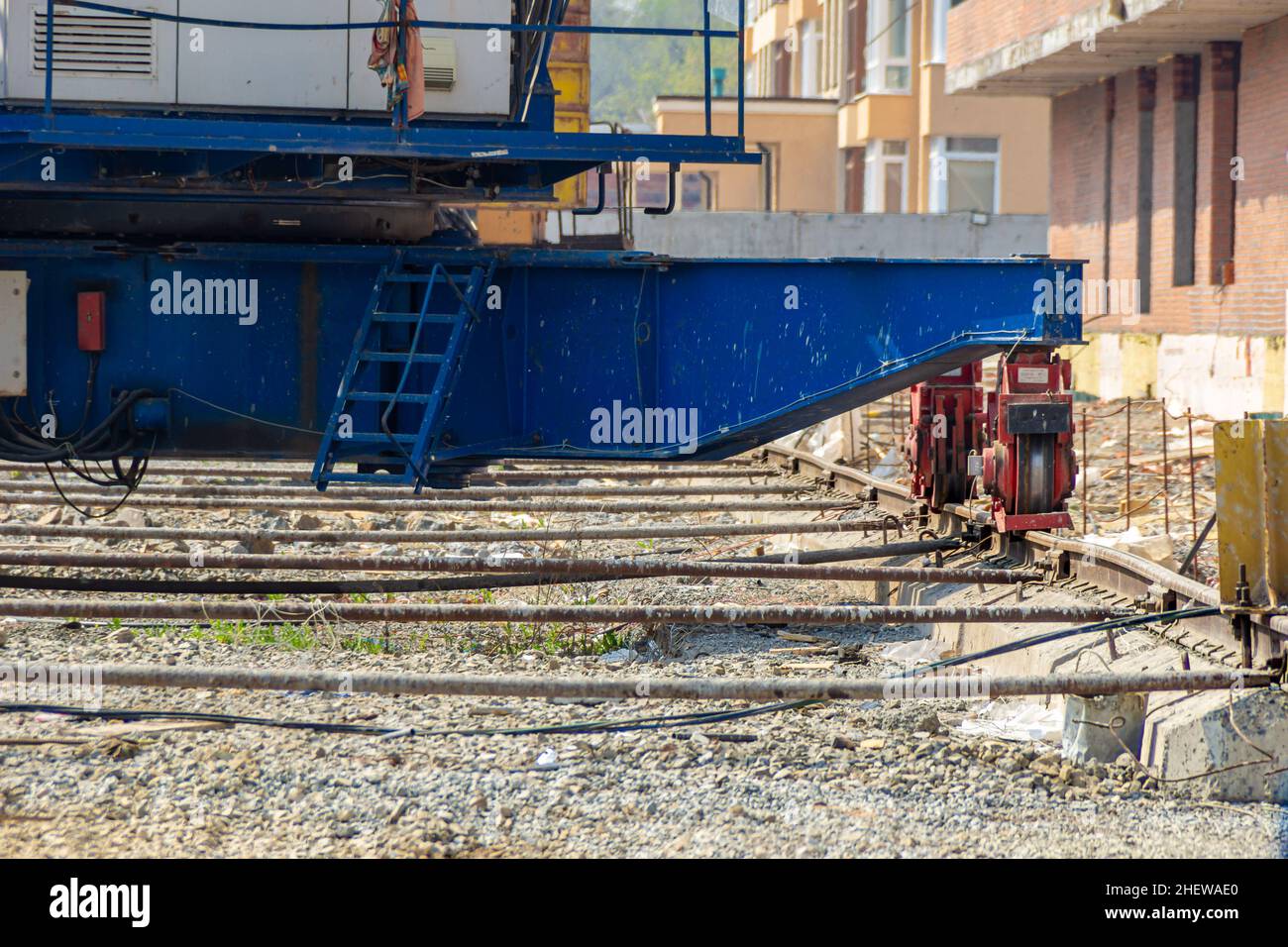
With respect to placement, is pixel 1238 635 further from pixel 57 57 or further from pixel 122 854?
pixel 57 57

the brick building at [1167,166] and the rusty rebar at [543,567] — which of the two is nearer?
the rusty rebar at [543,567]

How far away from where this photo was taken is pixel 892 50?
38281 millimetres

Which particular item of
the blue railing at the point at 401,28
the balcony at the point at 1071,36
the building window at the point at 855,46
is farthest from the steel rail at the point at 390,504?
the building window at the point at 855,46

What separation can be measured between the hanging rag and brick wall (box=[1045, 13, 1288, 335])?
14733 mm

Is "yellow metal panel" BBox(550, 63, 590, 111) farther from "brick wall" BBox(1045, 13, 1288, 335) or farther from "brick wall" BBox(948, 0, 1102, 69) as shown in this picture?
"brick wall" BBox(1045, 13, 1288, 335)

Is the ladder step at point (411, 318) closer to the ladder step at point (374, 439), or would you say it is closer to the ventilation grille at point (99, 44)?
the ladder step at point (374, 439)

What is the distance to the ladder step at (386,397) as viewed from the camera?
7.72 metres

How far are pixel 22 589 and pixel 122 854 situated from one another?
185 inches

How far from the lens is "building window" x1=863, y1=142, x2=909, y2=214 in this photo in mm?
39062

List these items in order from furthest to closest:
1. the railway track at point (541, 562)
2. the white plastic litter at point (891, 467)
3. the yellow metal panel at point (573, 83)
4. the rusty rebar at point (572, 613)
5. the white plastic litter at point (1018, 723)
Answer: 1. the yellow metal panel at point (573, 83)
2. the white plastic litter at point (891, 467)
3. the railway track at point (541, 562)
4. the rusty rebar at point (572, 613)
5. the white plastic litter at point (1018, 723)

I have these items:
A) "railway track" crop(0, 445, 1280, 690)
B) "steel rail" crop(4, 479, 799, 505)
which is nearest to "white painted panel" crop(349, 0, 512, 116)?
"railway track" crop(0, 445, 1280, 690)

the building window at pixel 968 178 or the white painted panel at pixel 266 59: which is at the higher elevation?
the building window at pixel 968 178

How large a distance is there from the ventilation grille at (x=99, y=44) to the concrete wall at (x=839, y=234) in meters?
26.3
